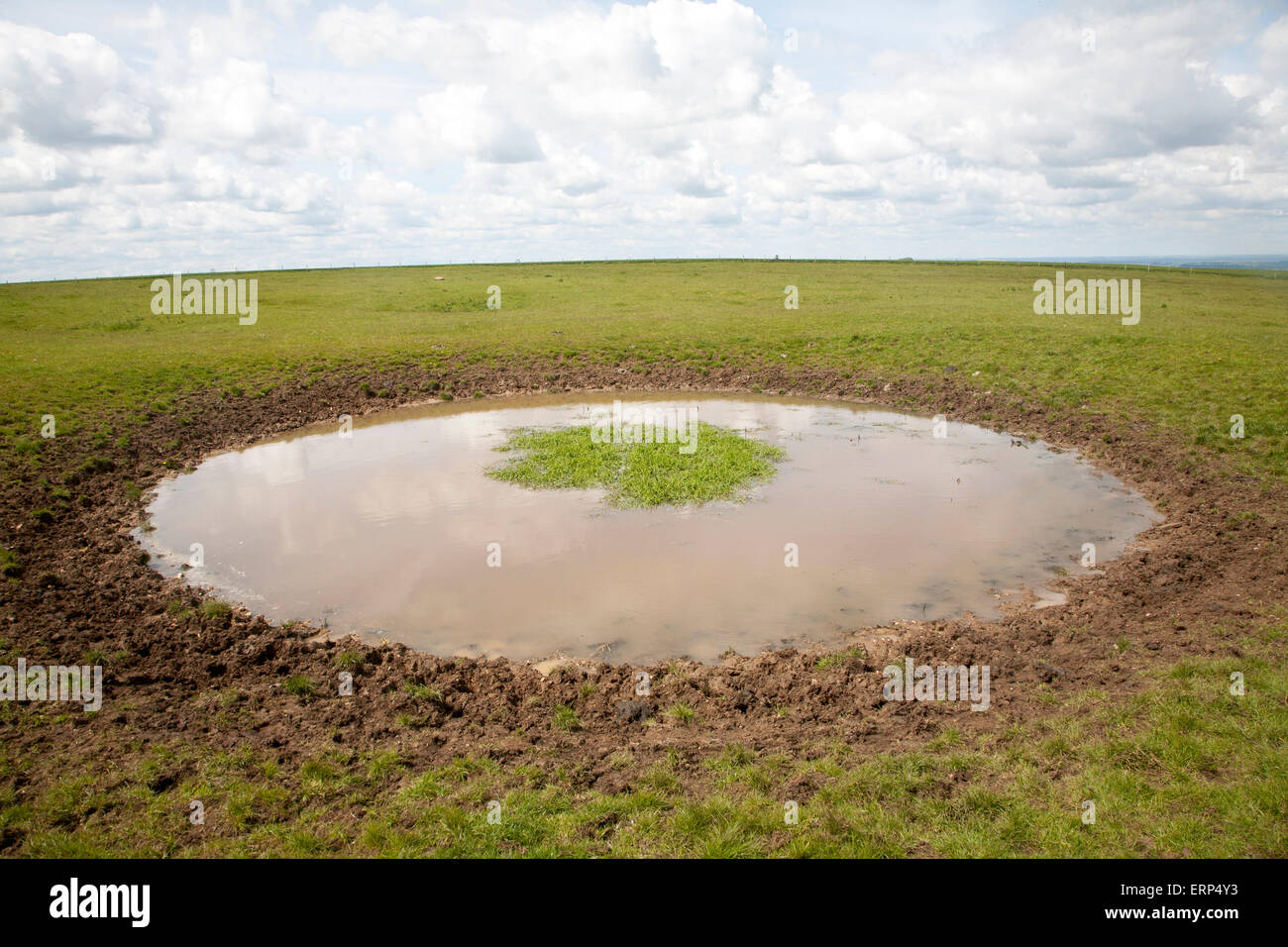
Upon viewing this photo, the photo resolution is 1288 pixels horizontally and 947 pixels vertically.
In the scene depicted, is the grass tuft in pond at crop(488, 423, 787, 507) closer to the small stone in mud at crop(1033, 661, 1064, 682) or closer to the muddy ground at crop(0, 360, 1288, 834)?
the muddy ground at crop(0, 360, 1288, 834)

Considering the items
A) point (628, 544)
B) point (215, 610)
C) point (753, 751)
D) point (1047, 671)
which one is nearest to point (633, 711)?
point (753, 751)

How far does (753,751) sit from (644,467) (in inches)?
467

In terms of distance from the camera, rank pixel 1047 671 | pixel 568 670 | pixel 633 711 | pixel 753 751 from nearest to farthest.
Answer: pixel 753 751 → pixel 633 711 → pixel 1047 671 → pixel 568 670

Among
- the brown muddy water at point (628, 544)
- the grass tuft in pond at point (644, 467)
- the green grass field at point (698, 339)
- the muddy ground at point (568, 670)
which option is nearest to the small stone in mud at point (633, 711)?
the muddy ground at point (568, 670)

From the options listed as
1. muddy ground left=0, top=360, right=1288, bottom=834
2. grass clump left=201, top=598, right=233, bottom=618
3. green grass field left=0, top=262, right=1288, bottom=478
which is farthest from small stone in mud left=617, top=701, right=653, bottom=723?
green grass field left=0, top=262, right=1288, bottom=478

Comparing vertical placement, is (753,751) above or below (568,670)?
below

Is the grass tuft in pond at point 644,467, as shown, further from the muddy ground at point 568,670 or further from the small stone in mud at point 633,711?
the small stone in mud at point 633,711

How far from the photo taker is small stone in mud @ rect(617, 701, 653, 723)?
887cm

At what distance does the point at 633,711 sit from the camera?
8930 millimetres

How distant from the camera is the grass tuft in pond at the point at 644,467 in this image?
17641 mm

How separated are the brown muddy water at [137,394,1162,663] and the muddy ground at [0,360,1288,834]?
0.78 m

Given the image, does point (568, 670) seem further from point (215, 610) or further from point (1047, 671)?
point (1047, 671)

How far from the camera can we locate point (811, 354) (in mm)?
33312
